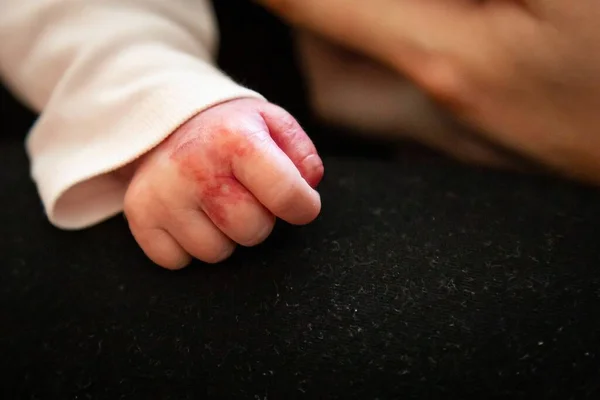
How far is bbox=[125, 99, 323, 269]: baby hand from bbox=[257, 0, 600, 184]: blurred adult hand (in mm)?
123

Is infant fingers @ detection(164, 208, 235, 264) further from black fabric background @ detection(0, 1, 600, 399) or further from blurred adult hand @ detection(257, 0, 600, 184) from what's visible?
blurred adult hand @ detection(257, 0, 600, 184)

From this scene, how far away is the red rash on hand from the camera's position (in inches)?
16.6

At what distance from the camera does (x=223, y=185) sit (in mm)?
428

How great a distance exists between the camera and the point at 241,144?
0.42m

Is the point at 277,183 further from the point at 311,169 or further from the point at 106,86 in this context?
the point at 106,86

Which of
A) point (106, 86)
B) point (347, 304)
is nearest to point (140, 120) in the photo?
point (106, 86)

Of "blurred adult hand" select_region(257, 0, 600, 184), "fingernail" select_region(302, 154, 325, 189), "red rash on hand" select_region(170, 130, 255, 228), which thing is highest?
"blurred adult hand" select_region(257, 0, 600, 184)

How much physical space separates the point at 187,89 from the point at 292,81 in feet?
0.76

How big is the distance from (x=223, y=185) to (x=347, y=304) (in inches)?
4.5

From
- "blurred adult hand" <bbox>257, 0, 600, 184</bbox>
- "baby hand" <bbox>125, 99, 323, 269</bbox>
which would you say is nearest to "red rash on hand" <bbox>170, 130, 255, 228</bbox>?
"baby hand" <bbox>125, 99, 323, 269</bbox>

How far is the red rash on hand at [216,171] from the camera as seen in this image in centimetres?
42

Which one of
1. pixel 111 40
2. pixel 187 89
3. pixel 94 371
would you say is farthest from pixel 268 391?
pixel 111 40

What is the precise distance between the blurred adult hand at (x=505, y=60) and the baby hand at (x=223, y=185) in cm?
12

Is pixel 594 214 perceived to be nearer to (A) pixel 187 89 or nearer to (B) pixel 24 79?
(A) pixel 187 89
